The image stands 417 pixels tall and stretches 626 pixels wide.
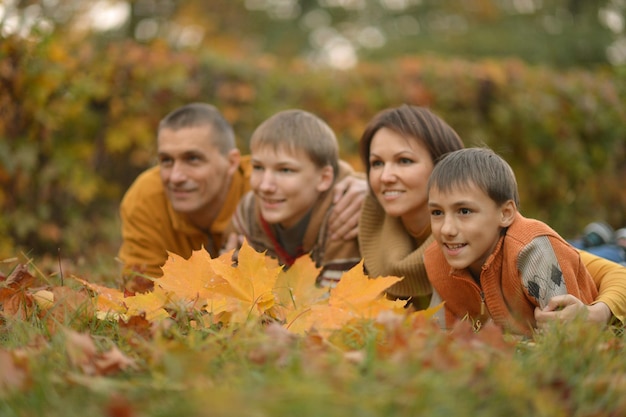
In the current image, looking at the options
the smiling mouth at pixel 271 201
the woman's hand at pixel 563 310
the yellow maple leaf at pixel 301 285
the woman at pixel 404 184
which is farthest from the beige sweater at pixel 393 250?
the woman's hand at pixel 563 310

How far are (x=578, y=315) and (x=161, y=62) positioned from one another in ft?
14.3

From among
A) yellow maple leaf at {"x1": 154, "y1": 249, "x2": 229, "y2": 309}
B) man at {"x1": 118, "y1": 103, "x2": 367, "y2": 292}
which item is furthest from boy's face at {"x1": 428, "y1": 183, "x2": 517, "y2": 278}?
man at {"x1": 118, "y1": 103, "x2": 367, "y2": 292}

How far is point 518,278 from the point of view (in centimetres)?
258

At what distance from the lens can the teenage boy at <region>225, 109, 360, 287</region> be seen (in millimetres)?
3572

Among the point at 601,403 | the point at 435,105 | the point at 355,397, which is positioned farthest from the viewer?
the point at 435,105

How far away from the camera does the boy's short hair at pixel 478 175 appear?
2588 mm

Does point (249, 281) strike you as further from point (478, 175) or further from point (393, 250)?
point (393, 250)

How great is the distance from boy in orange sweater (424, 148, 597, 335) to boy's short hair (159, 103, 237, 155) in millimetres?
1793

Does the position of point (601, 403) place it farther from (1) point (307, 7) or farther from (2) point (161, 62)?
(1) point (307, 7)

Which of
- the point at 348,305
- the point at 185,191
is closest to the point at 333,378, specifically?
the point at 348,305

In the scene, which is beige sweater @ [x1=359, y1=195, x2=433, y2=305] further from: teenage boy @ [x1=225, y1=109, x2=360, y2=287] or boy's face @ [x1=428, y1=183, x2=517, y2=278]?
boy's face @ [x1=428, y1=183, x2=517, y2=278]

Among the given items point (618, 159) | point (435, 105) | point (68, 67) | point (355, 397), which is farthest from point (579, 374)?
point (618, 159)

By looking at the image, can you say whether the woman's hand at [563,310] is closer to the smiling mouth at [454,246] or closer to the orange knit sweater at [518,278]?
the orange knit sweater at [518,278]

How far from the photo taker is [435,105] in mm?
6844
